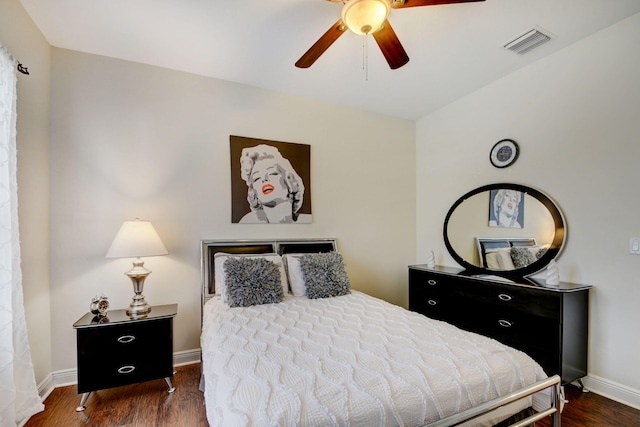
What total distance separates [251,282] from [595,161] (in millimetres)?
2897

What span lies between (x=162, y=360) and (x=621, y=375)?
339 cm

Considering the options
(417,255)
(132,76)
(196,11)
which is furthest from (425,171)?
(132,76)

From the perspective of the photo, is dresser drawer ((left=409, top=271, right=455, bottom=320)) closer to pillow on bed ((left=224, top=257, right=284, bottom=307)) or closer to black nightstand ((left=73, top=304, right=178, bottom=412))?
pillow on bed ((left=224, top=257, right=284, bottom=307))

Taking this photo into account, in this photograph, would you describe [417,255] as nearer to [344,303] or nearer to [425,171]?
[425,171]

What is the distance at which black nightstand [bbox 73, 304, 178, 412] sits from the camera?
6.63 ft

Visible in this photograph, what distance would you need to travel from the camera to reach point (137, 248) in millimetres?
2199

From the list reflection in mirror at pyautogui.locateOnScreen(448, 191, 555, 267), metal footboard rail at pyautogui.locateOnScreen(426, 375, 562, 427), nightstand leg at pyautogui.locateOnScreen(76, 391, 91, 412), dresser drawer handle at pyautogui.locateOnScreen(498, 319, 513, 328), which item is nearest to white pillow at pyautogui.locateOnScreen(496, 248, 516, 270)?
reflection in mirror at pyautogui.locateOnScreen(448, 191, 555, 267)

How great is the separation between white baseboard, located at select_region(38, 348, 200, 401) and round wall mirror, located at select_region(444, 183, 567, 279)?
2.91 metres

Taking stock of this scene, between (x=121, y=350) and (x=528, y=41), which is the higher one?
(x=528, y=41)

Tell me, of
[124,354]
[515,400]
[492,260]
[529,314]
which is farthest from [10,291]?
[492,260]

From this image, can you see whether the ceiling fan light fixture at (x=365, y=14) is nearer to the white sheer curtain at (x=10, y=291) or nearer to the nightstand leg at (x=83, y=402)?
the white sheer curtain at (x=10, y=291)

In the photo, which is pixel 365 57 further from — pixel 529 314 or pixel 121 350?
pixel 121 350

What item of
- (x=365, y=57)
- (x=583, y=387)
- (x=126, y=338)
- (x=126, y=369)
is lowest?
(x=583, y=387)

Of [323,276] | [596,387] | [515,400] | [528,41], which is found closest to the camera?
[515,400]
